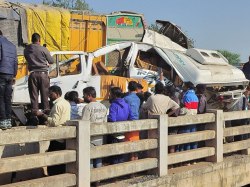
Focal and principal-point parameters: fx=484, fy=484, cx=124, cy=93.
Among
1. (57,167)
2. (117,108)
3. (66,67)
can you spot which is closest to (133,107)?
(117,108)

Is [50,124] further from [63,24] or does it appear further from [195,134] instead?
[63,24]

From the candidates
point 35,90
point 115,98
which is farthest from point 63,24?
point 115,98

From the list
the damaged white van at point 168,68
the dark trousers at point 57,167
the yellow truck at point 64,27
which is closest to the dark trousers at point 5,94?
the dark trousers at point 57,167

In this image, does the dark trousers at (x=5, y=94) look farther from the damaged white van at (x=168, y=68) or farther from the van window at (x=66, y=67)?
the damaged white van at (x=168, y=68)

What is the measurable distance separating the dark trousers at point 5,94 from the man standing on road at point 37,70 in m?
1.43

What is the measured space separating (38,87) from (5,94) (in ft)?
5.32

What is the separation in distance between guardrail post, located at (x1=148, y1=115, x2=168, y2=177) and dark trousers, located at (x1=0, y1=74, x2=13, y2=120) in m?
1.98

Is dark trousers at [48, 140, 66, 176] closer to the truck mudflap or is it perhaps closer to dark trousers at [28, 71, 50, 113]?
dark trousers at [28, 71, 50, 113]

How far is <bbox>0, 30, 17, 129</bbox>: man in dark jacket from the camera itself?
5.96m

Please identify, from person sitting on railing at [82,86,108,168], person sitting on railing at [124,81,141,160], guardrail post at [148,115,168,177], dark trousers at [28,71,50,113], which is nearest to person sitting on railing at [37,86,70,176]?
person sitting on railing at [82,86,108,168]

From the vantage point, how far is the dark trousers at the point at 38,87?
7578 mm

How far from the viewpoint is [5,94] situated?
237 inches

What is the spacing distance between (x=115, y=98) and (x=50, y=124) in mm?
1123

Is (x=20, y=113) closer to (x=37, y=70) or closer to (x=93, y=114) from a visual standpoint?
(x=37, y=70)
